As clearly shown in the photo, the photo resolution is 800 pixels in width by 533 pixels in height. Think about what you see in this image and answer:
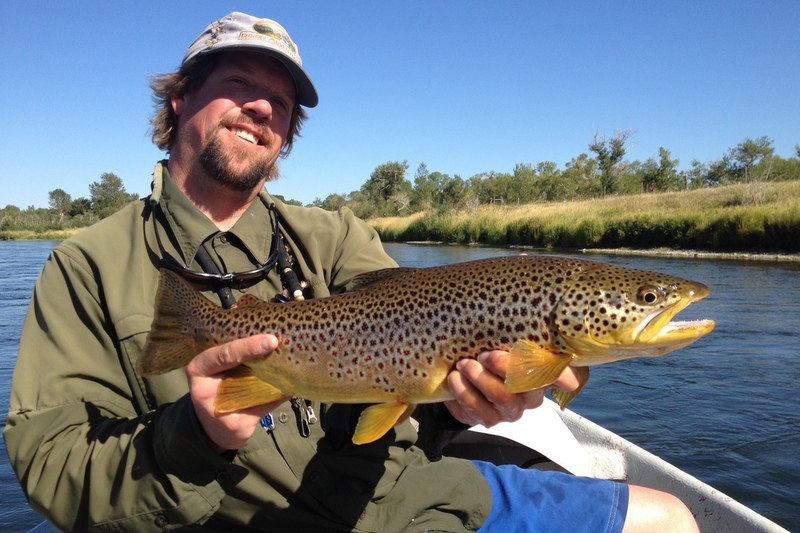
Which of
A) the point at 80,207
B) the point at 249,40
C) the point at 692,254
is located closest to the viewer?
the point at 249,40

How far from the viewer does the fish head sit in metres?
2.43

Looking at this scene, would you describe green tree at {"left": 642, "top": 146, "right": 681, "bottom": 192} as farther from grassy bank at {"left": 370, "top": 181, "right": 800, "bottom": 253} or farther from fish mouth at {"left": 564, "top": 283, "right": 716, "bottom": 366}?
fish mouth at {"left": 564, "top": 283, "right": 716, "bottom": 366}

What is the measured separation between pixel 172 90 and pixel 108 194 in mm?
118473

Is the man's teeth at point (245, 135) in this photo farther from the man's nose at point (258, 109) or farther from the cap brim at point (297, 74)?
the cap brim at point (297, 74)

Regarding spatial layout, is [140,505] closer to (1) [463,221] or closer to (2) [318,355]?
(2) [318,355]

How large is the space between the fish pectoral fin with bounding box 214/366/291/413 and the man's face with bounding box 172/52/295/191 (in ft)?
3.93

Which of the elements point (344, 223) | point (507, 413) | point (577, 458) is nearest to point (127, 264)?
point (344, 223)

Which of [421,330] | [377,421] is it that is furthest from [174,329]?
[421,330]

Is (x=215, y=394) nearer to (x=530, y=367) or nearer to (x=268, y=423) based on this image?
(x=268, y=423)

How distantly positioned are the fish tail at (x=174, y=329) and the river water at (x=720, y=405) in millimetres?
4932

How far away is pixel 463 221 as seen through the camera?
49562 millimetres

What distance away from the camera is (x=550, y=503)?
302cm

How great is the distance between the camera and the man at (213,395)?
7.22 feet

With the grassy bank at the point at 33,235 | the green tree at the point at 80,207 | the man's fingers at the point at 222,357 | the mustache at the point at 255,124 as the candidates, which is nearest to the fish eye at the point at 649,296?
the man's fingers at the point at 222,357
